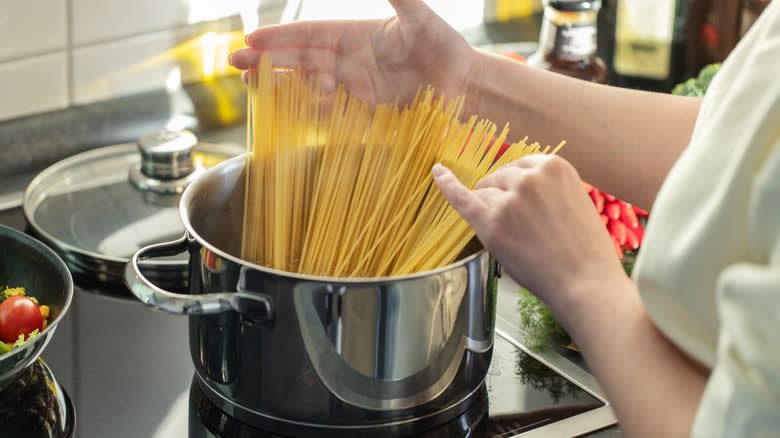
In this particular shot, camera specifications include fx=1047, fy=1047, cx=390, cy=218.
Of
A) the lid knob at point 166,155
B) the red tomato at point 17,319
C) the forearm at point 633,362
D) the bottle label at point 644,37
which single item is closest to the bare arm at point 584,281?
the forearm at point 633,362

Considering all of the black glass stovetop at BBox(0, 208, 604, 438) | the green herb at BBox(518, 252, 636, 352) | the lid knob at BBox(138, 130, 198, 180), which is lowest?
the black glass stovetop at BBox(0, 208, 604, 438)

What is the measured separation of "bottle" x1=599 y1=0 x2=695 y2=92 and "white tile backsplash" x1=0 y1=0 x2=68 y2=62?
0.69 m

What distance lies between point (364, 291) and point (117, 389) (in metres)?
0.25

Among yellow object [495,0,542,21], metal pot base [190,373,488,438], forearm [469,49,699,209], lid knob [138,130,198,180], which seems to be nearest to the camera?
metal pot base [190,373,488,438]

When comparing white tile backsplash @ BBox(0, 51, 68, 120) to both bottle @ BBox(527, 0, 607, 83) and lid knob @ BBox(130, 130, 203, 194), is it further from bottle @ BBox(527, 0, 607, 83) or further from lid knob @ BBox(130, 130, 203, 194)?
bottle @ BBox(527, 0, 607, 83)

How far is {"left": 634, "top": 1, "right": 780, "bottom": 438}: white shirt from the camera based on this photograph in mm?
495

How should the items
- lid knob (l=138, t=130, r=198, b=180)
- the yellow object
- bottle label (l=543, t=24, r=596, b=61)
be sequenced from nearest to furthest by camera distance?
1. lid knob (l=138, t=130, r=198, b=180)
2. bottle label (l=543, t=24, r=596, b=61)
3. the yellow object

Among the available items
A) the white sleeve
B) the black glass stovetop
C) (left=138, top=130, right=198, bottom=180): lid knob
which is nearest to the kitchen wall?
(left=138, top=130, right=198, bottom=180): lid knob

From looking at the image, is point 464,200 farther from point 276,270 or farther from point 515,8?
point 515,8

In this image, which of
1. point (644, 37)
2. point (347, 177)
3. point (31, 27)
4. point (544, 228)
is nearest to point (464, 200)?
point (544, 228)

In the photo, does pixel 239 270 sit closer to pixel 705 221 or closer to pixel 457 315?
pixel 457 315

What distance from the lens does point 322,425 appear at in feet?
2.40

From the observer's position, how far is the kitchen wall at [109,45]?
111 centimetres

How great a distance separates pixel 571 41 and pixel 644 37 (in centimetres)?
21
